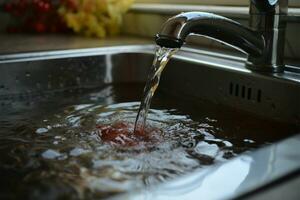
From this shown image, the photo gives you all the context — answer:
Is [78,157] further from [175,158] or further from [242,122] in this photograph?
[242,122]

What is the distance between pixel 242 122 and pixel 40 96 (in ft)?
1.67

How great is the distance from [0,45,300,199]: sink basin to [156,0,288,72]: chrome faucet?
32 millimetres

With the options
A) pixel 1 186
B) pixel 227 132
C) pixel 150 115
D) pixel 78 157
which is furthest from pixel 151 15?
pixel 1 186

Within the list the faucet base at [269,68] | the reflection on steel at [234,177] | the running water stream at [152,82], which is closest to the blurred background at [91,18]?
the faucet base at [269,68]

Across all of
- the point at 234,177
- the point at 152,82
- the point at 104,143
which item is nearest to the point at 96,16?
the point at 152,82

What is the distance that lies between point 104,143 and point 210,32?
10.9 inches

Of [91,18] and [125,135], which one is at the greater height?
[91,18]

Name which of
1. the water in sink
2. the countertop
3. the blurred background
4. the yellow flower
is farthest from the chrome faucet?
the yellow flower

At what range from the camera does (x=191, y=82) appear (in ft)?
3.39

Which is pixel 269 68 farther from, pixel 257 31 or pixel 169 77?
pixel 169 77

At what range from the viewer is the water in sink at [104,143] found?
0.52m

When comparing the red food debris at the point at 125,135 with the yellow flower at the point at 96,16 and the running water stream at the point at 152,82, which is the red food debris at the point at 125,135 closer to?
the running water stream at the point at 152,82

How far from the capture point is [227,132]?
2.42 ft

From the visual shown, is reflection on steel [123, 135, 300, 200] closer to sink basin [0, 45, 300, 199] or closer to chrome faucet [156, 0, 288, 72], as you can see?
sink basin [0, 45, 300, 199]
